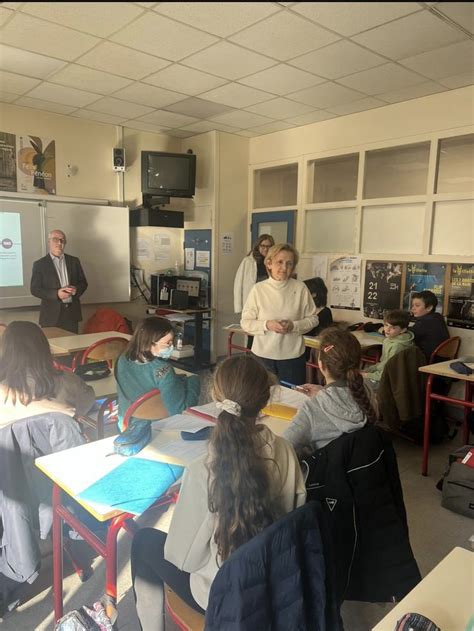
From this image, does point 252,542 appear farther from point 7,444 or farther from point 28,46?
point 28,46

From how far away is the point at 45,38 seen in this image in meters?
3.28

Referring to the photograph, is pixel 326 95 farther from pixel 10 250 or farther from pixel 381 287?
pixel 10 250

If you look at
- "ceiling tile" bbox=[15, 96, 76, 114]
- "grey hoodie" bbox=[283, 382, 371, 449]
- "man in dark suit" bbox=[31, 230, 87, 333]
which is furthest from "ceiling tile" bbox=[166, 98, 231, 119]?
"grey hoodie" bbox=[283, 382, 371, 449]

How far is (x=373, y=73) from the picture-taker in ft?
12.5

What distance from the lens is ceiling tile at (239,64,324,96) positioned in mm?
3771

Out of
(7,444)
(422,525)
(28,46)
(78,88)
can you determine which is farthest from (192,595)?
(78,88)

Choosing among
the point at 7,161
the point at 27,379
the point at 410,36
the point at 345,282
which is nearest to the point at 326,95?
the point at 410,36

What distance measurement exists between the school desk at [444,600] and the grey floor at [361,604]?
3.24ft

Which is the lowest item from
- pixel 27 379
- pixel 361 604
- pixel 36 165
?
pixel 361 604

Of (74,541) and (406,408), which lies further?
(406,408)

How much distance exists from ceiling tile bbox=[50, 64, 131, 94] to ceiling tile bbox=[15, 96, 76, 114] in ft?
2.23

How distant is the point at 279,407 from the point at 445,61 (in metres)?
3.04

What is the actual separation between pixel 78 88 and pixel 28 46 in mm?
880

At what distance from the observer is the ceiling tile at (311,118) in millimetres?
4914
